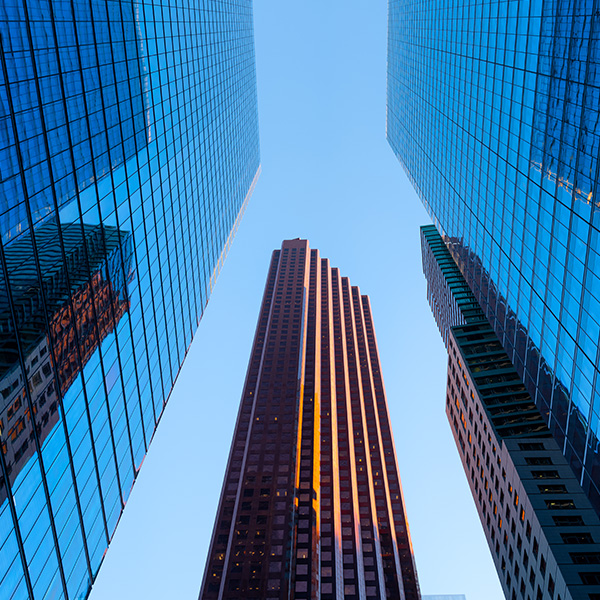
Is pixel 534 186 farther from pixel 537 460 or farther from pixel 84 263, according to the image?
pixel 537 460

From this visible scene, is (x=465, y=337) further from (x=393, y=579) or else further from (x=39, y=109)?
(x=39, y=109)

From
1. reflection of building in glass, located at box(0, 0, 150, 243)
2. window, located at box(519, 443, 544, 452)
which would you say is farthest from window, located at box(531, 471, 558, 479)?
reflection of building in glass, located at box(0, 0, 150, 243)

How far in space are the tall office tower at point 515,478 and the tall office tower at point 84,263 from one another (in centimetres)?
3220

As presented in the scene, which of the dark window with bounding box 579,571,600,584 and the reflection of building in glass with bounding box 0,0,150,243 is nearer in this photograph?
the reflection of building in glass with bounding box 0,0,150,243

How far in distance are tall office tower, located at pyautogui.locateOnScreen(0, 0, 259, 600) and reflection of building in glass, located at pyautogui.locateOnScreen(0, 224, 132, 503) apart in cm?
9

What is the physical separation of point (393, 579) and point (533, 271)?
91385 mm

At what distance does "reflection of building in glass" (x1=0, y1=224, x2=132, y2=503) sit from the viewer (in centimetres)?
2175

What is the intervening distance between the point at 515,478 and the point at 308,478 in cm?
7173

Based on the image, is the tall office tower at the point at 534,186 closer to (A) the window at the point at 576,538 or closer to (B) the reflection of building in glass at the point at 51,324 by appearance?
(A) the window at the point at 576,538

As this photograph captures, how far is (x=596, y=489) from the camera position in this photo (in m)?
28.8

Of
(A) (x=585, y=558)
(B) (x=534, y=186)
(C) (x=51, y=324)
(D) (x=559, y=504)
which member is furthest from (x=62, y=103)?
(D) (x=559, y=504)

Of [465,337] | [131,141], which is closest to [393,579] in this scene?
[465,337]

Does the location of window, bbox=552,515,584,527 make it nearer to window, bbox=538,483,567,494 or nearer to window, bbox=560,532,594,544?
window, bbox=560,532,594,544

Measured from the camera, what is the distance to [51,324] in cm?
2528
